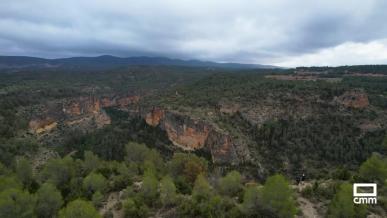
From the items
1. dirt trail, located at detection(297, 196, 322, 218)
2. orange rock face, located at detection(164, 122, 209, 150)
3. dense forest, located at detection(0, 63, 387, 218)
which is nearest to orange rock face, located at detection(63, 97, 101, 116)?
dense forest, located at detection(0, 63, 387, 218)

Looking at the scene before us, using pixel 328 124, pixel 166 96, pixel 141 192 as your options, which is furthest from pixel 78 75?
pixel 141 192

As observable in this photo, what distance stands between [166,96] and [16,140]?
40.4 metres

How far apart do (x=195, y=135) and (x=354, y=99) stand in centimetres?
3628

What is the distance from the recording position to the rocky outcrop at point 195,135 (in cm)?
6206

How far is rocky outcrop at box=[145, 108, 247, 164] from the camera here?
62062mm

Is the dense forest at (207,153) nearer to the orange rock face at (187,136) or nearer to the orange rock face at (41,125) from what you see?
the orange rock face at (187,136)

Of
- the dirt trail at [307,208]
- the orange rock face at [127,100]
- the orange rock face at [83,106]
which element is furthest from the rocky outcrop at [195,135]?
the orange rock face at [127,100]

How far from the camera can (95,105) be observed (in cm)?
11375

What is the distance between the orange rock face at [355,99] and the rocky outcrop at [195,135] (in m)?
29.4

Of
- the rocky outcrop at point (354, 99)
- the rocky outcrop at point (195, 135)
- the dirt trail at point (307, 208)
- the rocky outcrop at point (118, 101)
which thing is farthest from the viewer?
the rocky outcrop at point (118, 101)

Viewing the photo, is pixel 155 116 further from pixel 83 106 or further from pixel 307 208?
pixel 307 208

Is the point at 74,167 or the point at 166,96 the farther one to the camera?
→ the point at 166,96

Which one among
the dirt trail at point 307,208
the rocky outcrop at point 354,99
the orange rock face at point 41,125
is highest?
the rocky outcrop at point 354,99

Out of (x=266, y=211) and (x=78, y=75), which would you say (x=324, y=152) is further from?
(x=78, y=75)
